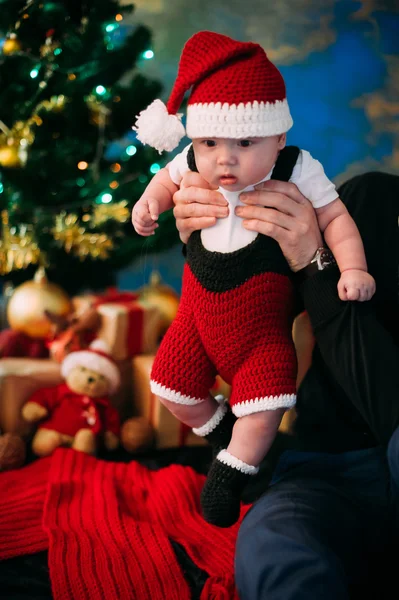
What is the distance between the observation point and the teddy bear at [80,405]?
6.26ft

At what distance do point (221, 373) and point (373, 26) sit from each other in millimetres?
2225

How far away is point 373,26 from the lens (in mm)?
2736

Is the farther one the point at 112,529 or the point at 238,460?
the point at 112,529

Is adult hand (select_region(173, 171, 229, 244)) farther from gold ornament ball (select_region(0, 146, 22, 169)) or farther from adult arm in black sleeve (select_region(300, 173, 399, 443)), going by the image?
gold ornament ball (select_region(0, 146, 22, 169))

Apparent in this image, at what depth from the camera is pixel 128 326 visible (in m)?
2.10

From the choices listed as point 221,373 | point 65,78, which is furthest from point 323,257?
point 65,78

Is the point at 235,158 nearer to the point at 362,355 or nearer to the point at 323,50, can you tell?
the point at 362,355

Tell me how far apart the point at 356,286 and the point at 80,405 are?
126cm

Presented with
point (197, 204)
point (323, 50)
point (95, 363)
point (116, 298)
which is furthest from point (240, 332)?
point (323, 50)

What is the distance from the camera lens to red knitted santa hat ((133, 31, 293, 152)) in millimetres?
897

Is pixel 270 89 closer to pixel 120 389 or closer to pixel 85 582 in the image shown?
pixel 85 582

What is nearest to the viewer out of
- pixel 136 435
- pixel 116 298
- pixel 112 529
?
pixel 112 529

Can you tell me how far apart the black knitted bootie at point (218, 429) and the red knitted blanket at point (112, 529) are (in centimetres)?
27

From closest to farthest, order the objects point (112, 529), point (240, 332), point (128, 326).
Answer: point (240, 332) < point (112, 529) < point (128, 326)
